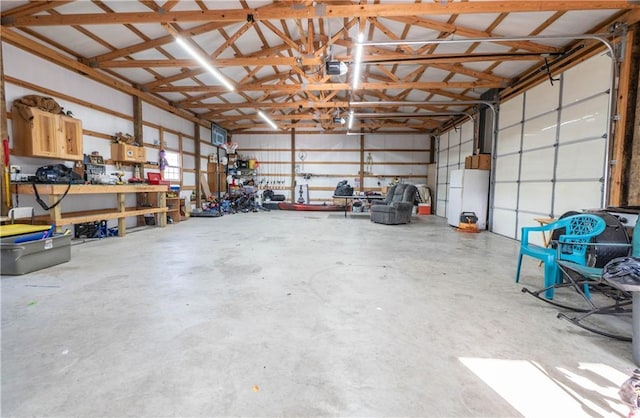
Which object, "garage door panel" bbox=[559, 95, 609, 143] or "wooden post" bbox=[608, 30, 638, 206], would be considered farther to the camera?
"garage door panel" bbox=[559, 95, 609, 143]

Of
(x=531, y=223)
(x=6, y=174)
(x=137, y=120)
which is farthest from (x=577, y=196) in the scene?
(x=137, y=120)

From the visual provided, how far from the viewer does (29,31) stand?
4.78m

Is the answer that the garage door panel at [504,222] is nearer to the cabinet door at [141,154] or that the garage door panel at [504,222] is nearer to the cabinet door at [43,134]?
the cabinet door at [141,154]

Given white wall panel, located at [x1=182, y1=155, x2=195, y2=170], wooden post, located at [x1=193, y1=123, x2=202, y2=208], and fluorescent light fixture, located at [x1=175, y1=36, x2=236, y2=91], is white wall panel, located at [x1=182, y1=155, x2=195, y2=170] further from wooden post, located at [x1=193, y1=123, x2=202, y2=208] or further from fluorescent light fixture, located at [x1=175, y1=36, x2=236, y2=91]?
fluorescent light fixture, located at [x1=175, y1=36, x2=236, y2=91]

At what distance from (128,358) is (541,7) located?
5756mm

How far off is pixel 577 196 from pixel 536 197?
961mm

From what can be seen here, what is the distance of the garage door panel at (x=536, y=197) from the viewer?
17.0 feet

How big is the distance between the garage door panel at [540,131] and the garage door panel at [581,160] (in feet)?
1.31

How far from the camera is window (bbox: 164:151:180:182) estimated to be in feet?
29.1

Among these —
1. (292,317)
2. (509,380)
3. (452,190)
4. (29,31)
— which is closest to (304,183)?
(452,190)

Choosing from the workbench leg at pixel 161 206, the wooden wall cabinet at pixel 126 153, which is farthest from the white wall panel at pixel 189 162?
the workbench leg at pixel 161 206

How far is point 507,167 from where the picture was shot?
21.6ft

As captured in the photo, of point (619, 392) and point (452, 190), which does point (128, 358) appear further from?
point (452, 190)

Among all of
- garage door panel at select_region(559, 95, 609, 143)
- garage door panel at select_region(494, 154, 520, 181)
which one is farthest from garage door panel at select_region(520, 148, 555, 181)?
garage door panel at select_region(559, 95, 609, 143)
